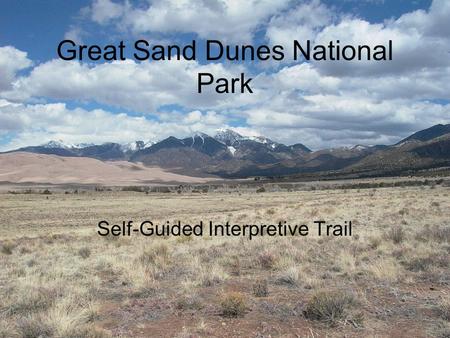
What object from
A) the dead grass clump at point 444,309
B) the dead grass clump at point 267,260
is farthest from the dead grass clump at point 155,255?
the dead grass clump at point 444,309

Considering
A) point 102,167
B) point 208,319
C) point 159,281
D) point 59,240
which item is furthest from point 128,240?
point 102,167

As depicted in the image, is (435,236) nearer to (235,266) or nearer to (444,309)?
(235,266)

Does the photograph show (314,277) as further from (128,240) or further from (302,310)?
(128,240)

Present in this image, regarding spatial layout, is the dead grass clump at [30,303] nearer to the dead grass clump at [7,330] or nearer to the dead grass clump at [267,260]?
the dead grass clump at [7,330]

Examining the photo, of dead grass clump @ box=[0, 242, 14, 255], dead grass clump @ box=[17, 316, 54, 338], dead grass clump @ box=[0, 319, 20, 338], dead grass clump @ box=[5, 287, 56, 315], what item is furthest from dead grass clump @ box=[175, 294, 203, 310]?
dead grass clump @ box=[0, 242, 14, 255]

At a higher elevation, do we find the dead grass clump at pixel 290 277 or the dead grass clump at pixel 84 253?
the dead grass clump at pixel 290 277

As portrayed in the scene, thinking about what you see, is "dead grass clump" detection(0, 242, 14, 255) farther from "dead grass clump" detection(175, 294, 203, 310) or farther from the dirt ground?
"dead grass clump" detection(175, 294, 203, 310)
